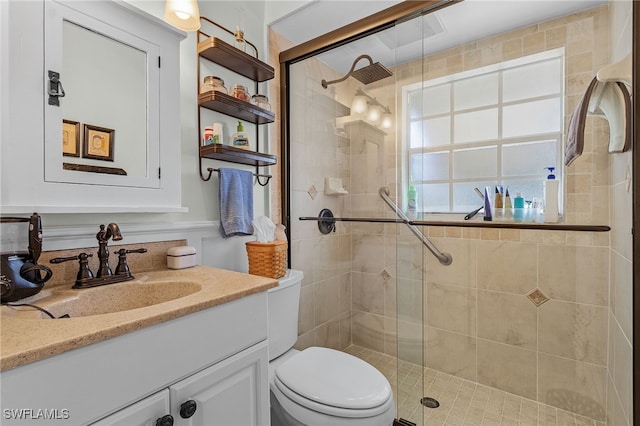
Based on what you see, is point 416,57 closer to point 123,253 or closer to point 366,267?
point 366,267

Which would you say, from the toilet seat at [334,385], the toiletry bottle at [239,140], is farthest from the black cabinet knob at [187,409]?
the toiletry bottle at [239,140]

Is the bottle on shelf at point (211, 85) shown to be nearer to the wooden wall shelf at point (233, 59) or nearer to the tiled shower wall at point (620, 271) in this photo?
the wooden wall shelf at point (233, 59)

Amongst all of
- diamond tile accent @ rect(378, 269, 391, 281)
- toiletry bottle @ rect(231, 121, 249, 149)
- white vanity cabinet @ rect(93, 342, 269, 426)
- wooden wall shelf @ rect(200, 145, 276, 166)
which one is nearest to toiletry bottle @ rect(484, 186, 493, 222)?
diamond tile accent @ rect(378, 269, 391, 281)

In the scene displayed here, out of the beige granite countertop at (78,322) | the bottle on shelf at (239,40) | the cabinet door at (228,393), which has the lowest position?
the cabinet door at (228,393)

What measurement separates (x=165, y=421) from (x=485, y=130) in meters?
2.24

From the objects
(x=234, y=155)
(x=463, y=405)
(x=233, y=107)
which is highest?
(x=233, y=107)

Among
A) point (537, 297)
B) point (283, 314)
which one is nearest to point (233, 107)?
point (283, 314)

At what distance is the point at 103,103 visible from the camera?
43.8 inches

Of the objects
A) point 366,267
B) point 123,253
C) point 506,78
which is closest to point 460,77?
point 506,78

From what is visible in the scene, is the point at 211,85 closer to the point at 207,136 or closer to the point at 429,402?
the point at 207,136

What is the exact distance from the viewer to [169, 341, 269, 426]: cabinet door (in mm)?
755

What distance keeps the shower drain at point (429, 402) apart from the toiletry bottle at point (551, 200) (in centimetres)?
120

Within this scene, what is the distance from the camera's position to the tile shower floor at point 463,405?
1599 millimetres

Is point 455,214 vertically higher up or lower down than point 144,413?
higher up
